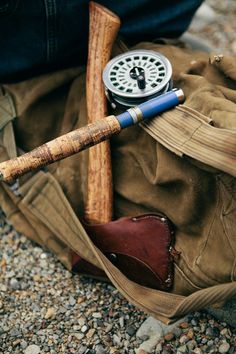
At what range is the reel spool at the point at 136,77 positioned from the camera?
6.68 ft

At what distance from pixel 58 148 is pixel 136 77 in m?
0.40

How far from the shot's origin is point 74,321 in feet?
7.23

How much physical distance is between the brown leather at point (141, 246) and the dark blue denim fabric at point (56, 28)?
736mm

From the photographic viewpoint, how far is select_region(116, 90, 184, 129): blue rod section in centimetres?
195

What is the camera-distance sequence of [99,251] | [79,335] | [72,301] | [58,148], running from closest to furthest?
[58,148], [99,251], [79,335], [72,301]

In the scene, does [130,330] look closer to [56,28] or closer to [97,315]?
[97,315]

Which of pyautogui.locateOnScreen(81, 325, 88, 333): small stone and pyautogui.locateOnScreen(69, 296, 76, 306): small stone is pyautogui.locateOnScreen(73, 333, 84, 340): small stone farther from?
pyautogui.locateOnScreen(69, 296, 76, 306): small stone

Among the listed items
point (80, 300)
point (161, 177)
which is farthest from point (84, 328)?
point (161, 177)

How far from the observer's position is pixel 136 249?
2.09 meters

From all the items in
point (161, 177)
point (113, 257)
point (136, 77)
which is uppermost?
point (136, 77)

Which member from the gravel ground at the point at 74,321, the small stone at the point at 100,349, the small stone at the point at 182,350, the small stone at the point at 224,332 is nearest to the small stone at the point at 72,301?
the gravel ground at the point at 74,321

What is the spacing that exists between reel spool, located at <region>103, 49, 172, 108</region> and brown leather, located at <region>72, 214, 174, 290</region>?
41 centimetres

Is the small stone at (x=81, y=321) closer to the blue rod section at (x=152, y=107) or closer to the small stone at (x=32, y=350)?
the small stone at (x=32, y=350)

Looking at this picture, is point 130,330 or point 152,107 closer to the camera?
point 152,107
